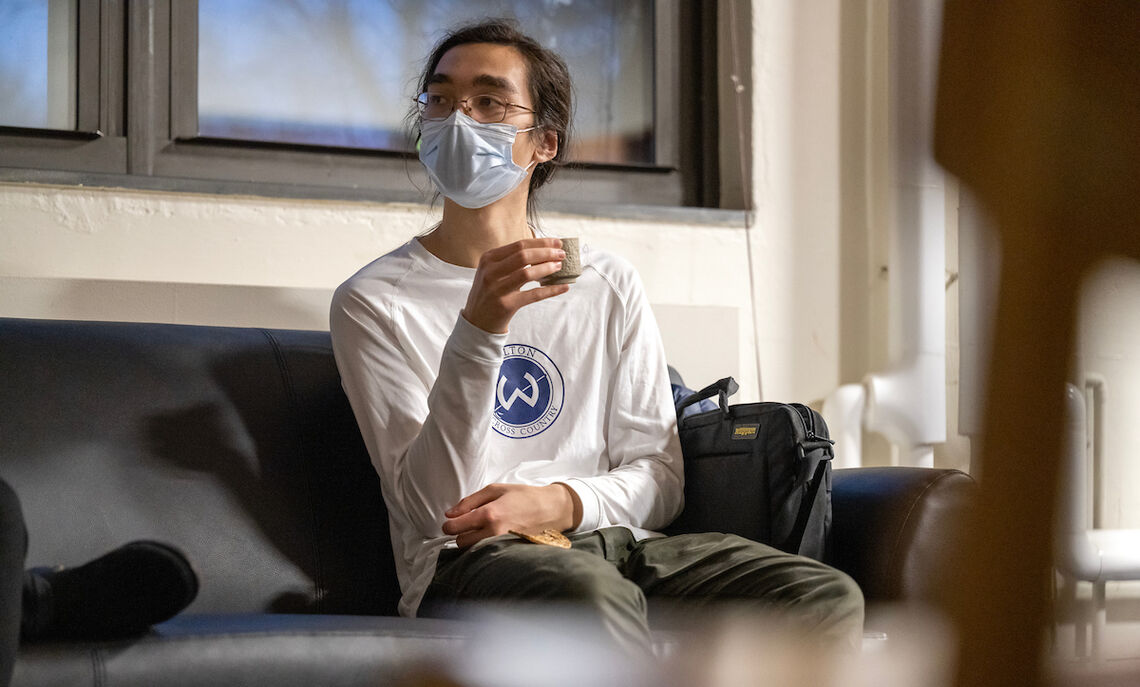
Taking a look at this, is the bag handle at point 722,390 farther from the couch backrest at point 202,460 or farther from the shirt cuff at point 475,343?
the couch backrest at point 202,460

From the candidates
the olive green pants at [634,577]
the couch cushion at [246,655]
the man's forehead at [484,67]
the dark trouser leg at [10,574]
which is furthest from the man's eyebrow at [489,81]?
the dark trouser leg at [10,574]

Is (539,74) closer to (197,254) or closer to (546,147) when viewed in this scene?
(546,147)

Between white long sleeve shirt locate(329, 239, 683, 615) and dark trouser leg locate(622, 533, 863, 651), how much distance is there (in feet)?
0.30

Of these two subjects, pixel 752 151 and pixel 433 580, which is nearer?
pixel 433 580

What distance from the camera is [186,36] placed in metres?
1.97

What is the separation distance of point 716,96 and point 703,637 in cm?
203

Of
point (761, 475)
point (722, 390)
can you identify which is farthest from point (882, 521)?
point (722, 390)

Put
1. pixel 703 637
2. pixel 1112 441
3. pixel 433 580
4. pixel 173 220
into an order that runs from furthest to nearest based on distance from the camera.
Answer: pixel 173 220 → pixel 433 580 → pixel 703 637 → pixel 1112 441

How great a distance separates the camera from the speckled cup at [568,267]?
4.26 feet

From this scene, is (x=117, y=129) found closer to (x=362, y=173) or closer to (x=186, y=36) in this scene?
(x=186, y=36)

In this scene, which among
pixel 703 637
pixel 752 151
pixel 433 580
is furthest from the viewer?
pixel 752 151

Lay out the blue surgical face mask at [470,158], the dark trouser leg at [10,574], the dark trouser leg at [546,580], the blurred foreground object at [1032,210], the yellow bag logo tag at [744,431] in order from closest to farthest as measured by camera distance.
Answer: the blurred foreground object at [1032,210], the dark trouser leg at [10,574], the dark trouser leg at [546,580], the yellow bag logo tag at [744,431], the blue surgical face mask at [470,158]

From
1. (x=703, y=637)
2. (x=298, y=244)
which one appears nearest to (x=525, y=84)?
(x=298, y=244)

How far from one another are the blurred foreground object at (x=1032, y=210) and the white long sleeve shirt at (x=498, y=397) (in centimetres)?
108
